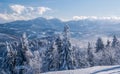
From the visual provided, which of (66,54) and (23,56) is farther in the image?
(66,54)

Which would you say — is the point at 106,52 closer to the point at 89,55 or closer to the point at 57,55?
the point at 89,55

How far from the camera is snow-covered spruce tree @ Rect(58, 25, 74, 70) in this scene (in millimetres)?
53691

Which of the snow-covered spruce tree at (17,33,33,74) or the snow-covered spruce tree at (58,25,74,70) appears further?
the snow-covered spruce tree at (58,25,74,70)

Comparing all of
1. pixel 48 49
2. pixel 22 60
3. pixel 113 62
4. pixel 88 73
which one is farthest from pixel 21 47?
pixel 113 62

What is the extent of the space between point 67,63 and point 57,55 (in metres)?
3.35

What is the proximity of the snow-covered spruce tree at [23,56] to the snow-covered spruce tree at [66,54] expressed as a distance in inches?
265

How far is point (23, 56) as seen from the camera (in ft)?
175

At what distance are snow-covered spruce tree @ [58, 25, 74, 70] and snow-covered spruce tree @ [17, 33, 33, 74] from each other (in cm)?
672

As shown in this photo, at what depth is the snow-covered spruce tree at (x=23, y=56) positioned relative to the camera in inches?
2076

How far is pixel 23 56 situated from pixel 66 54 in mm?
8750

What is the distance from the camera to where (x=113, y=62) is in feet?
240

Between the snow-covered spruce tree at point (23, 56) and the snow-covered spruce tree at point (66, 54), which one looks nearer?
the snow-covered spruce tree at point (23, 56)

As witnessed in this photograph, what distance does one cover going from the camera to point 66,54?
179 feet

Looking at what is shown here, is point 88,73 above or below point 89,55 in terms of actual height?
above
